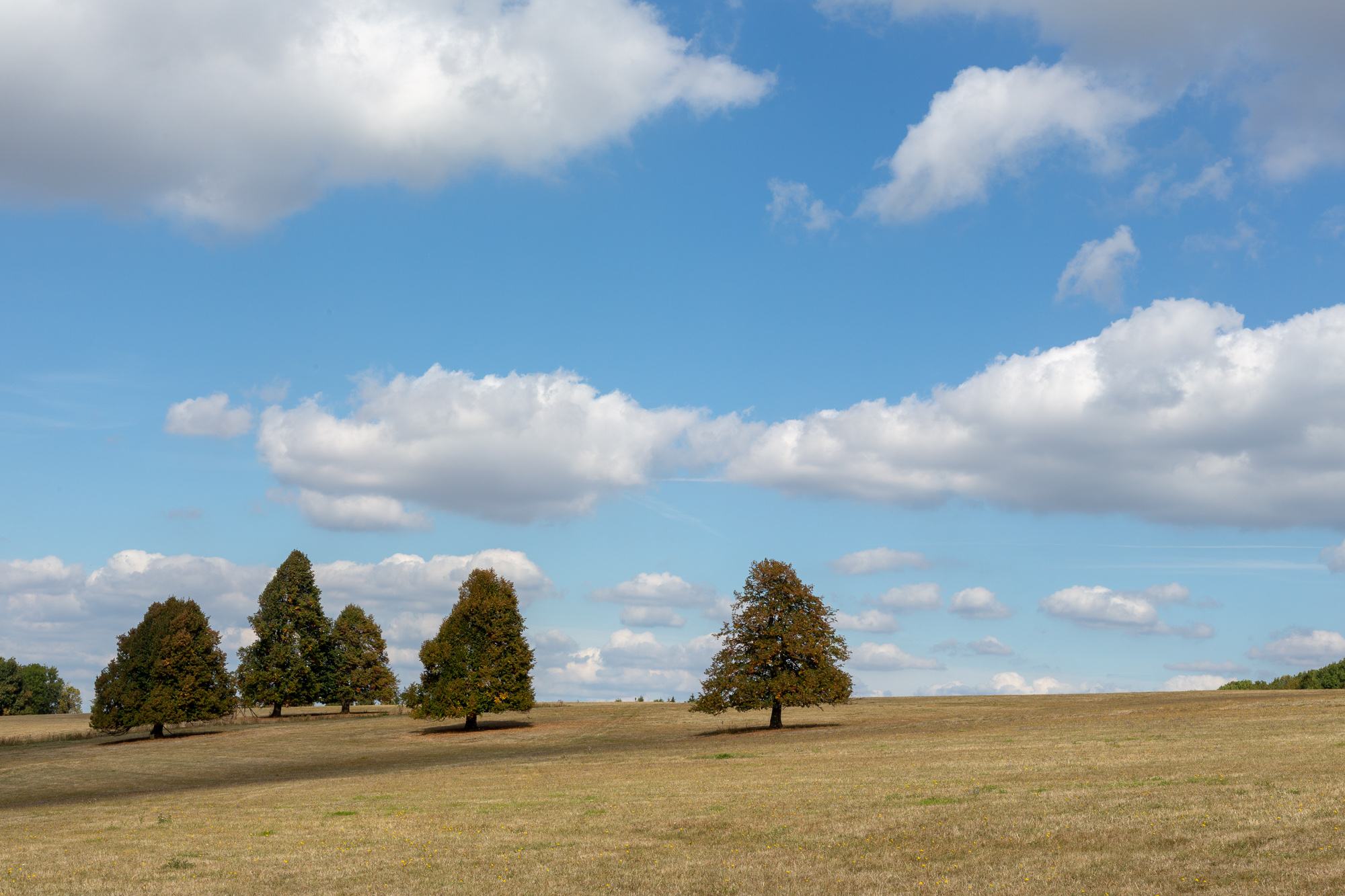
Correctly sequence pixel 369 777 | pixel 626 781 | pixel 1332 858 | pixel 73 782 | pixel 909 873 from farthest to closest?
pixel 73 782, pixel 369 777, pixel 626 781, pixel 909 873, pixel 1332 858

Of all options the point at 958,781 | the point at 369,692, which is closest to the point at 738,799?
the point at 958,781

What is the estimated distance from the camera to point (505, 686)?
76562 millimetres

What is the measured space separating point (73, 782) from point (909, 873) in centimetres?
5364

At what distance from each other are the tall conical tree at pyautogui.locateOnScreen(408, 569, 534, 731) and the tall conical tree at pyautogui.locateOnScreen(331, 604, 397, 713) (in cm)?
2435

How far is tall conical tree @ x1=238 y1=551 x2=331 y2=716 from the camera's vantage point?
92.8 m

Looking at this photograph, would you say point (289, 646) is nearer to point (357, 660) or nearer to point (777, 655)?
point (357, 660)

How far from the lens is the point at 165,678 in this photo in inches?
3152

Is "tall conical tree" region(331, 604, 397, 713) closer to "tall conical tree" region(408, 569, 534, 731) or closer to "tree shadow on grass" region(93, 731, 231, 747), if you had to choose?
"tree shadow on grass" region(93, 731, 231, 747)

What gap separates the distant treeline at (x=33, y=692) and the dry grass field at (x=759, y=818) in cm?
12628

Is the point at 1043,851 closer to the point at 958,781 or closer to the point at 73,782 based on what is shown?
the point at 958,781

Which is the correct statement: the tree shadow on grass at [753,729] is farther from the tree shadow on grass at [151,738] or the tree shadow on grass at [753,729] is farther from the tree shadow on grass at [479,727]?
the tree shadow on grass at [151,738]

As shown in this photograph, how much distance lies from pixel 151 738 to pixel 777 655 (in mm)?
55952

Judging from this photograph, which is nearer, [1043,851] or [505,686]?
[1043,851]

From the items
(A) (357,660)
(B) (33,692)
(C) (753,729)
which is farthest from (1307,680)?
(B) (33,692)
